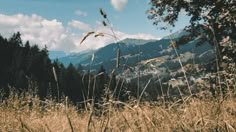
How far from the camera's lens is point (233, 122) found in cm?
274

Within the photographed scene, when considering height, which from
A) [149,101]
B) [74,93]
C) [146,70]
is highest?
[146,70]

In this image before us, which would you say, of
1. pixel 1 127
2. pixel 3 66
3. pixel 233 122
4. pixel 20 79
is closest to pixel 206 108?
pixel 233 122

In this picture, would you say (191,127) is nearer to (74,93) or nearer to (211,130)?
(211,130)

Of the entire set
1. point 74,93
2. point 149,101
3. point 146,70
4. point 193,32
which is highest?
point 193,32

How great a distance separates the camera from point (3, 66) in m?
113

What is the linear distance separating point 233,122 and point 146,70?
2.70 ft

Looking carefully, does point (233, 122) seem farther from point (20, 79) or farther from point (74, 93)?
point (74, 93)

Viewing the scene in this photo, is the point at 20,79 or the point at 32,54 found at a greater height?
the point at 32,54

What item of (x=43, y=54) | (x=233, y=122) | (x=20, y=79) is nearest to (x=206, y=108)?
(x=233, y=122)

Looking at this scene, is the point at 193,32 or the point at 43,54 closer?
the point at 193,32

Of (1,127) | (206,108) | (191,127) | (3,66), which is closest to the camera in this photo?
(191,127)

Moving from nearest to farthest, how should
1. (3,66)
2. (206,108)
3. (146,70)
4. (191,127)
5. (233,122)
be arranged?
(191,127) < (233,122) < (146,70) < (206,108) < (3,66)

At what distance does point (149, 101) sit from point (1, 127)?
2.00 meters

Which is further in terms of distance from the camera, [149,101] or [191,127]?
[149,101]
